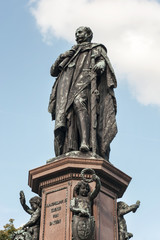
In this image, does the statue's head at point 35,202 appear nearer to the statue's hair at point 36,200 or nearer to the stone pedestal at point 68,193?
the statue's hair at point 36,200

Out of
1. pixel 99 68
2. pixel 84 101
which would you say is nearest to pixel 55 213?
pixel 84 101

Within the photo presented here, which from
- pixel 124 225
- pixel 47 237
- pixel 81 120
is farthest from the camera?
pixel 81 120

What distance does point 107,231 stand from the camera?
10.8m

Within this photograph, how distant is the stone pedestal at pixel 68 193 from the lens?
10.6m

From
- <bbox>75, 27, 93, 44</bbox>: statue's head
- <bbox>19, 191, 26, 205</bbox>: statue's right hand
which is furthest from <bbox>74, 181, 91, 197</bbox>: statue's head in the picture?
<bbox>75, 27, 93, 44</bbox>: statue's head

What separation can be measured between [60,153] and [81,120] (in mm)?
1014

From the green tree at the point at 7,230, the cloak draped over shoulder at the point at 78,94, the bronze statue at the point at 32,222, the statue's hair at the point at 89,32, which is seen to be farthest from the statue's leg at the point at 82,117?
the green tree at the point at 7,230

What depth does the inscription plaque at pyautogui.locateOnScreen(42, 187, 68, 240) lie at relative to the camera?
10555mm

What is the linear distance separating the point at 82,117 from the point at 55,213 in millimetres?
2561

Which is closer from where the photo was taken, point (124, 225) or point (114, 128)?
point (124, 225)

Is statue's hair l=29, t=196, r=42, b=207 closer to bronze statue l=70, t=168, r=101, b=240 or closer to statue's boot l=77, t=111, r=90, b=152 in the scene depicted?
bronze statue l=70, t=168, r=101, b=240

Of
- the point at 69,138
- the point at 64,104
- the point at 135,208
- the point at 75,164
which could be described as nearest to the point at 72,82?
the point at 64,104

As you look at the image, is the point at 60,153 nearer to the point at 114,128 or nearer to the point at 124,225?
the point at 114,128

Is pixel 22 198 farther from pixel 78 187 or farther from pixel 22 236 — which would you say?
pixel 78 187
